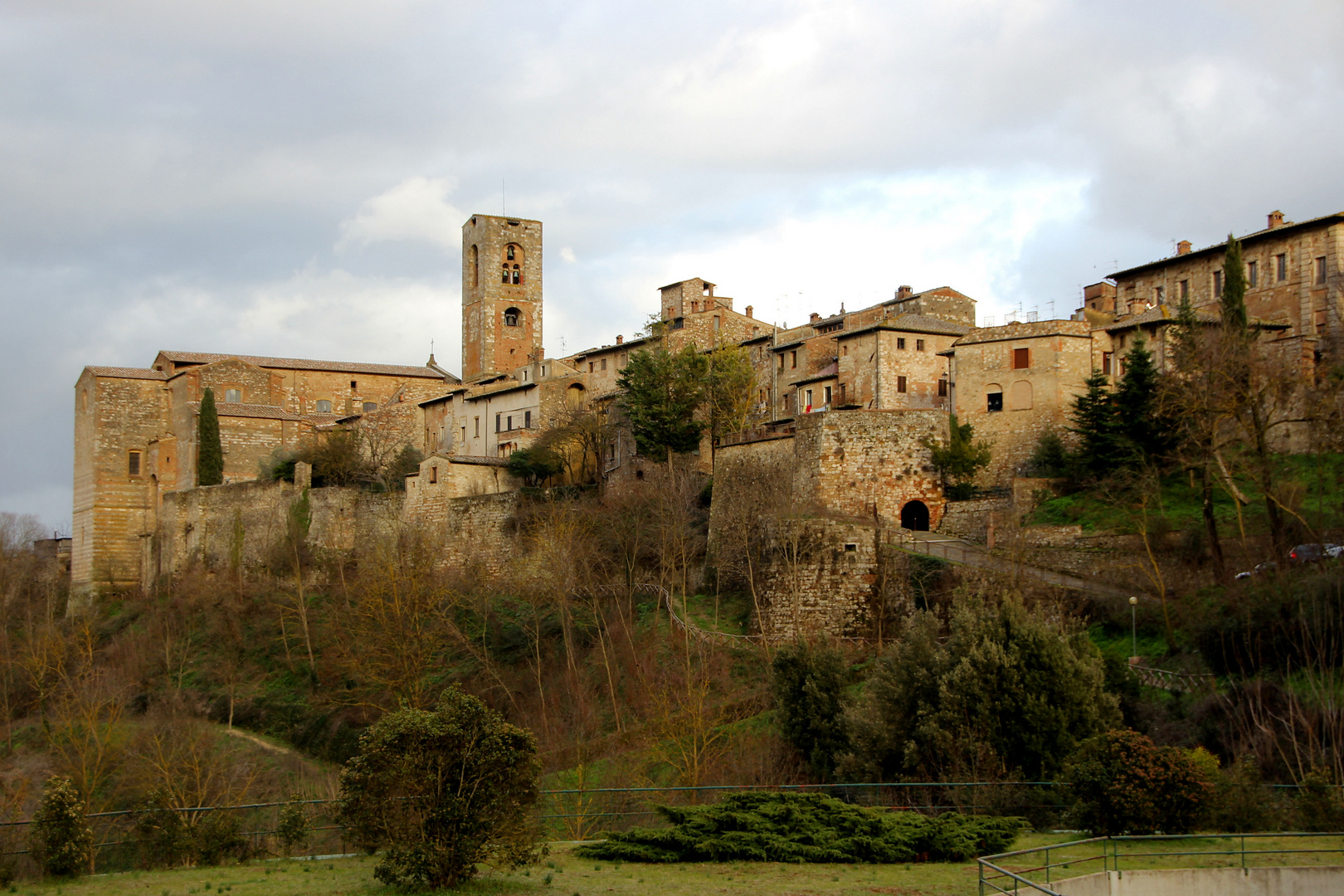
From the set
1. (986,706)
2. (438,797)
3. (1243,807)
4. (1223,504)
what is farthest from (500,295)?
(1243,807)

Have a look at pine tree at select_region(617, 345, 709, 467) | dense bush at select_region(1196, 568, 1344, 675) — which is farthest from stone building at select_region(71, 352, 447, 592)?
dense bush at select_region(1196, 568, 1344, 675)

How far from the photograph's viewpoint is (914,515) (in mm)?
40719

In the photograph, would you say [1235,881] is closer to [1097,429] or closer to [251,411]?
[1097,429]

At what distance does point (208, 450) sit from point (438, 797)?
159 ft

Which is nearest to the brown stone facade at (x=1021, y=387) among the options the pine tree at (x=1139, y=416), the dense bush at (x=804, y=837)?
the pine tree at (x=1139, y=416)

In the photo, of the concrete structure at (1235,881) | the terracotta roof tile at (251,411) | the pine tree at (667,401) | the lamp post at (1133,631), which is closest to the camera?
the concrete structure at (1235,881)

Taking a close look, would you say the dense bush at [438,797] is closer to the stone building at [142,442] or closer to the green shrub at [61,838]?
the green shrub at [61,838]

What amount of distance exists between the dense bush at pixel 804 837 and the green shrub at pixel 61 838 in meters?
7.15

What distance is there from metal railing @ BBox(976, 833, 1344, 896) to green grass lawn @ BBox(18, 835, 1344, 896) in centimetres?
5

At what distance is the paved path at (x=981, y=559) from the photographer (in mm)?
32344

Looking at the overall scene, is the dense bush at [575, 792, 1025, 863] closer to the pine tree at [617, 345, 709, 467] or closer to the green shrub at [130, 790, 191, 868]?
the green shrub at [130, 790, 191, 868]

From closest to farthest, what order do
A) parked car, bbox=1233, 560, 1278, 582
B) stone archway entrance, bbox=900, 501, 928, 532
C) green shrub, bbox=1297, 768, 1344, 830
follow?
green shrub, bbox=1297, 768, 1344, 830, parked car, bbox=1233, 560, 1278, 582, stone archway entrance, bbox=900, 501, 928, 532

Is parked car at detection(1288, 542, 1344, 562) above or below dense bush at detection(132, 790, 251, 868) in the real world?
above

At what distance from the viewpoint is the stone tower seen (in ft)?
261
